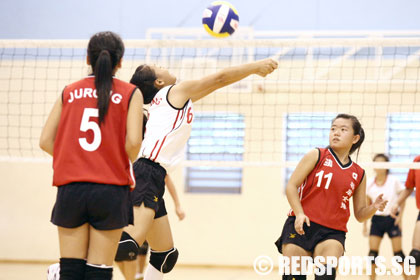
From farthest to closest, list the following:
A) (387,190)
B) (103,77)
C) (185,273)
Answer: (185,273) → (387,190) → (103,77)

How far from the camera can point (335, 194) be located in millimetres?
4121

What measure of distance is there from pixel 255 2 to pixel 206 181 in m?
3.71

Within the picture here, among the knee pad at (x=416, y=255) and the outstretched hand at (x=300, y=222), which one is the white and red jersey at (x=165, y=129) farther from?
the knee pad at (x=416, y=255)

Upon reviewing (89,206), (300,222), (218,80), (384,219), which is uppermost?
(218,80)

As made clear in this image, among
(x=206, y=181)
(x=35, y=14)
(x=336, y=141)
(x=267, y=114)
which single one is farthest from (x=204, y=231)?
(x=336, y=141)

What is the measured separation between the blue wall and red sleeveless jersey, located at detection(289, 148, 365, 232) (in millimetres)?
7351

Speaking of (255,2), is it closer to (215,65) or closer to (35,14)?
(215,65)

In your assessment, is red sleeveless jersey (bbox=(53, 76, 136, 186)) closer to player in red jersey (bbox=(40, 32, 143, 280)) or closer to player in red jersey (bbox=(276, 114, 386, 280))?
player in red jersey (bbox=(40, 32, 143, 280))

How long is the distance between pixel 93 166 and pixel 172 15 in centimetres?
911

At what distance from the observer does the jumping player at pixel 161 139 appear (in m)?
3.93

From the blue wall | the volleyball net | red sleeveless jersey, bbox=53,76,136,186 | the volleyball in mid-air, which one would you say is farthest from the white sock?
the blue wall

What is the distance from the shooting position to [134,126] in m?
2.97

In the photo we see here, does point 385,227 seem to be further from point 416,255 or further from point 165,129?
point 165,129

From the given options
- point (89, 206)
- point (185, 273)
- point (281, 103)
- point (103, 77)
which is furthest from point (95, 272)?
point (281, 103)
